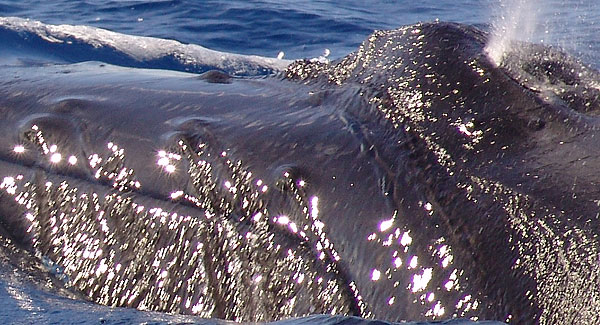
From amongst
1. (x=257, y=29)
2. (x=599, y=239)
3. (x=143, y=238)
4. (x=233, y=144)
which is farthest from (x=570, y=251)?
(x=257, y=29)

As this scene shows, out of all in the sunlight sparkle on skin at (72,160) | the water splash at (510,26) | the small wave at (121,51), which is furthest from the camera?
the small wave at (121,51)

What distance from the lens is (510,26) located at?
3.90 m

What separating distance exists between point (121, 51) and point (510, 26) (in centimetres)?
681

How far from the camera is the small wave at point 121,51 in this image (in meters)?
9.83

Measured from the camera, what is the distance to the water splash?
11.6 ft

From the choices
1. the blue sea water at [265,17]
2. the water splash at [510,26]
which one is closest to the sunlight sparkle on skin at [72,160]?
the water splash at [510,26]

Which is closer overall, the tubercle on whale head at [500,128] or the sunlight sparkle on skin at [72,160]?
the tubercle on whale head at [500,128]

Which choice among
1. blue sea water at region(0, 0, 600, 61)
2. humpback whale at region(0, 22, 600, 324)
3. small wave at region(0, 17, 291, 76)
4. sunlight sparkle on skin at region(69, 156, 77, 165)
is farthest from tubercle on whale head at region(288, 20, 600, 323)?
blue sea water at region(0, 0, 600, 61)

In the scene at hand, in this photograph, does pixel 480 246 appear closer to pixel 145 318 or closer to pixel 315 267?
pixel 315 267

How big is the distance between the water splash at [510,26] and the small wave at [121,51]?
204 inches

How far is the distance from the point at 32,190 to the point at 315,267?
125 cm

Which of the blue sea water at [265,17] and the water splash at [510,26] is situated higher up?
the water splash at [510,26]

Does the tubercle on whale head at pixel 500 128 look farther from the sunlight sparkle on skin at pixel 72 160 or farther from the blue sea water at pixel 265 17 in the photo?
the blue sea water at pixel 265 17

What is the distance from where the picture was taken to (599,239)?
276 centimetres
